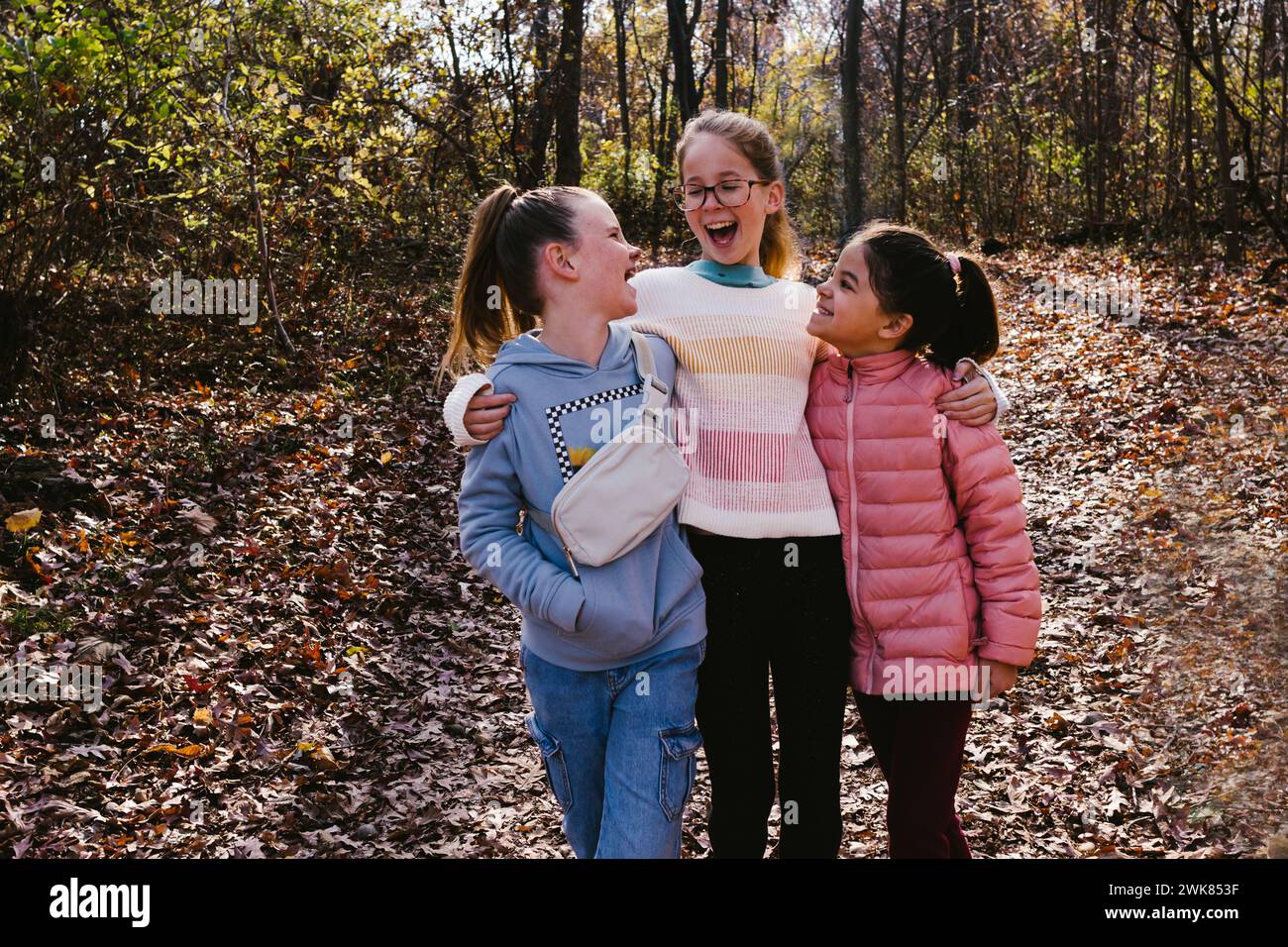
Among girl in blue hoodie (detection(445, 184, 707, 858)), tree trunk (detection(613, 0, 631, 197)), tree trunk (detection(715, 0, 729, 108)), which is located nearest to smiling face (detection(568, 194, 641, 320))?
girl in blue hoodie (detection(445, 184, 707, 858))

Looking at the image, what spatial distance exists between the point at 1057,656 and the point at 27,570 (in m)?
5.50

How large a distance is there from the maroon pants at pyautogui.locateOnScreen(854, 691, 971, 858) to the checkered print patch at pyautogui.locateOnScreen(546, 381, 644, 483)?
106cm

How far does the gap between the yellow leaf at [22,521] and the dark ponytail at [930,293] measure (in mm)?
5002

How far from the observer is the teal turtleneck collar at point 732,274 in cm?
272

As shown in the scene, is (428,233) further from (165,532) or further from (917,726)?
(917,726)

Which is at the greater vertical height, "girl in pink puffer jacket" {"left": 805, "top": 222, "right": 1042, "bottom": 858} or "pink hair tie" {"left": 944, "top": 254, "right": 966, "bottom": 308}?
"pink hair tie" {"left": 944, "top": 254, "right": 966, "bottom": 308}

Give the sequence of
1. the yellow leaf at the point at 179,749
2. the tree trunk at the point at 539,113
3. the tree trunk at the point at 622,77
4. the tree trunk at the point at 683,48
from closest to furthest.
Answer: the yellow leaf at the point at 179,749
the tree trunk at the point at 539,113
the tree trunk at the point at 683,48
the tree trunk at the point at 622,77

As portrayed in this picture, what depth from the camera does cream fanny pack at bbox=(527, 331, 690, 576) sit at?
2.26 m

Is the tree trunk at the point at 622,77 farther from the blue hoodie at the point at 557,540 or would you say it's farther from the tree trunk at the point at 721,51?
the blue hoodie at the point at 557,540

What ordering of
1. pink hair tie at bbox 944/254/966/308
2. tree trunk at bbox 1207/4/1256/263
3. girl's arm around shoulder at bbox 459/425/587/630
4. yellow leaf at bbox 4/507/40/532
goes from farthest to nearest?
tree trunk at bbox 1207/4/1256/263 → yellow leaf at bbox 4/507/40/532 → pink hair tie at bbox 944/254/966/308 → girl's arm around shoulder at bbox 459/425/587/630

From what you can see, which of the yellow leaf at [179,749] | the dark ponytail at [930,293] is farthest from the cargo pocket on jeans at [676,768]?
the yellow leaf at [179,749]

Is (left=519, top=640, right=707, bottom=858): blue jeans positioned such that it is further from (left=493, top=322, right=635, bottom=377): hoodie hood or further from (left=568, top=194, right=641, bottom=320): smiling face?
(left=568, top=194, right=641, bottom=320): smiling face
